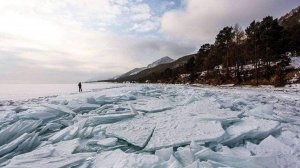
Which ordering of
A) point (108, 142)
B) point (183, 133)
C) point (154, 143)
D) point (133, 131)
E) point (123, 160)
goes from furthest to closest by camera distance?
point (133, 131)
point (183, 133)
point (108, 142)
point (154, 143)
point (123, 160)

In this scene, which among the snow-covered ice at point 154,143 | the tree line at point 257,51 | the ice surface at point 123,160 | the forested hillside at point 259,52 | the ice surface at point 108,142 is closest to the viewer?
the ice surface at point 123,160

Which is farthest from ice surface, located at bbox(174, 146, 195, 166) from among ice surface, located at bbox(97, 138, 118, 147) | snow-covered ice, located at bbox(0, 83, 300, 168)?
ice surface, located at bbox(97, 138, 118, 147)

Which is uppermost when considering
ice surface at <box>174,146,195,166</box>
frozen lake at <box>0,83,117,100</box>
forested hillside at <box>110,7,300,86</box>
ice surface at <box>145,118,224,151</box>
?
forested hillside at <box>110,7,300,86</box>

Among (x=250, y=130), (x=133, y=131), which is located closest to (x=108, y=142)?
(x=133, y=131)

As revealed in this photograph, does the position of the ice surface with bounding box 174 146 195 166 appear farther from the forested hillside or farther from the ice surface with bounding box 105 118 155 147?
the forested hillside

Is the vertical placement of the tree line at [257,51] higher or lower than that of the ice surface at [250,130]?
higher

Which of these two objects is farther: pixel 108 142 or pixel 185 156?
pixel 108 142

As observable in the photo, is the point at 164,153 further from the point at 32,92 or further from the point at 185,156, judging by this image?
the point at 32,92

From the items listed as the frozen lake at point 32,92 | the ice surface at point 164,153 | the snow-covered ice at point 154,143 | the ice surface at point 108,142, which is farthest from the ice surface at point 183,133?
the frozen lake at point 32,92

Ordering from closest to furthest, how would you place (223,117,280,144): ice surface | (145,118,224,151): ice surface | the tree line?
(145,118,224,151): ice surface → (223,117,280,144): ice surface → the tree line

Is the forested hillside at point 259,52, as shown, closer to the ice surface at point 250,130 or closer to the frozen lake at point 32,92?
the ice surface at point 250,130

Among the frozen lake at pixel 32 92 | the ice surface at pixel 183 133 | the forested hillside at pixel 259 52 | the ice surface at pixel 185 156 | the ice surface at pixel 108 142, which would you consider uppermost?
the forested hillside at pixel 259 52

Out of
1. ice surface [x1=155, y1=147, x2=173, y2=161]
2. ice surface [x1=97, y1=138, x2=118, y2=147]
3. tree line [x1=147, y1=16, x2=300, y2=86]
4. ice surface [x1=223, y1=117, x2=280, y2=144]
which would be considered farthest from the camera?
tree line [x1=147, y1=16, x2=300, y2=86]

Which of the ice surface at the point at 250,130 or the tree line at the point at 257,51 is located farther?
the tree line at the point at 257,51
